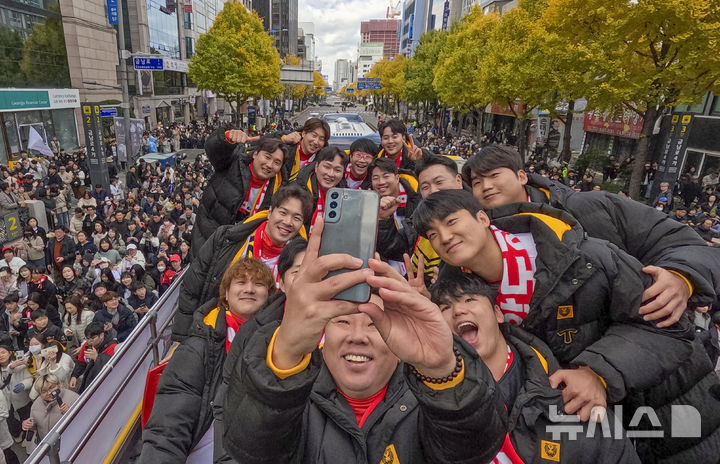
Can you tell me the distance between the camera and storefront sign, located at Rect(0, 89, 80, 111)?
20.0 m

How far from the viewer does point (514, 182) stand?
275cm

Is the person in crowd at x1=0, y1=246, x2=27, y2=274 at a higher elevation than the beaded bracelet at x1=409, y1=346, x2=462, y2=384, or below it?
below

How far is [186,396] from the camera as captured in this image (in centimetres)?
255

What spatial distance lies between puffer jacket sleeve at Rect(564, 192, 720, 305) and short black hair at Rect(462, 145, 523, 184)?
1.46 ft

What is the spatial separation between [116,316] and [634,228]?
655 centimetres

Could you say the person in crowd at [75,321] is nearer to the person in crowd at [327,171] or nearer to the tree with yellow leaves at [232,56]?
the person in crowd at [327,171]

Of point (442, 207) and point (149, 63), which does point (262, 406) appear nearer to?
point (442, 207)

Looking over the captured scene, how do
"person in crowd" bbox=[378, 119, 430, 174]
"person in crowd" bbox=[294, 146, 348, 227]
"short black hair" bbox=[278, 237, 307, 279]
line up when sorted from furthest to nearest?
"person in crowd" bbox=[378, 119, 430, 174], "person in crowd" bbox=[294, 146, 348, 227], "short black hair" bbox=[278, 237, 307, 279]

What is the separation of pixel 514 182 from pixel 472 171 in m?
0.29

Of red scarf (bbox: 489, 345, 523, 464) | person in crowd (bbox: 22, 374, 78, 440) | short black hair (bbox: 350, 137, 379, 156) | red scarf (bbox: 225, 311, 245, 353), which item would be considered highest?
short black hair (bbox: 350, 137, 379, 156)

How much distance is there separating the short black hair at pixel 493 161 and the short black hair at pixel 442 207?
458 mm

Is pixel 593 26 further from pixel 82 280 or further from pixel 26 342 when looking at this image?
pixel 26 342

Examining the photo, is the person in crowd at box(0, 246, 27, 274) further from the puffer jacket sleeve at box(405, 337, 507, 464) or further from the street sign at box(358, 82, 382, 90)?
the street sign at box(358, 82, 382, 90)

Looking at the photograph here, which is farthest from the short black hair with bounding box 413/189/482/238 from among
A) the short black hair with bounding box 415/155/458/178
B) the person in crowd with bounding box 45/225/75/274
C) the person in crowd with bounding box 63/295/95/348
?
the person in crowd with bounding box 45/225/75/274
